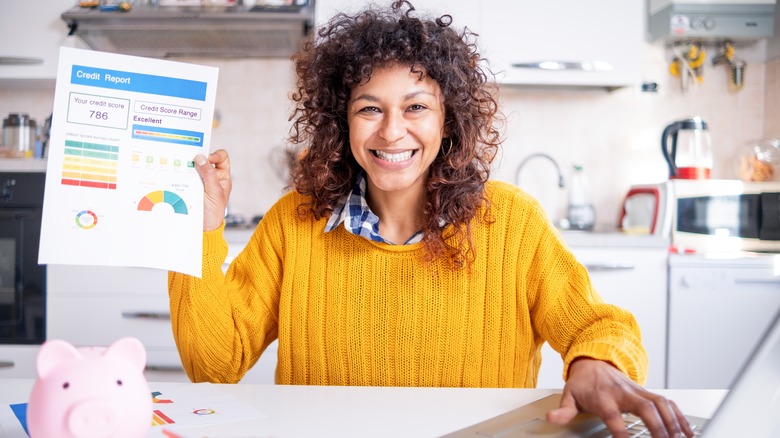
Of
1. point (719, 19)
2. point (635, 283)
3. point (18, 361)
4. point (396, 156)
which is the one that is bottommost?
point (18, 361)

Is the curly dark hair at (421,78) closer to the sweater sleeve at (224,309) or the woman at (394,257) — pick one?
the woman at (394,257)

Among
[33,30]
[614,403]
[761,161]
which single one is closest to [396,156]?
[614,403]

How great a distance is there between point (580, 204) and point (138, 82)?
2.30 meters

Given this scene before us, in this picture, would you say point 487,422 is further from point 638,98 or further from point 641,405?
point 638,98

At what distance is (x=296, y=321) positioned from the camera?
4.14 feet

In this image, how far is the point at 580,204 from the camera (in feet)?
9.36

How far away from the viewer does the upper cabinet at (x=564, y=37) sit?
2617mm

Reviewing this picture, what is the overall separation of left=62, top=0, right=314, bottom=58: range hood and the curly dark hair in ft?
3.77

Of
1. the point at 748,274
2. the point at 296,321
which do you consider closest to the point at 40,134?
the point at 296,321

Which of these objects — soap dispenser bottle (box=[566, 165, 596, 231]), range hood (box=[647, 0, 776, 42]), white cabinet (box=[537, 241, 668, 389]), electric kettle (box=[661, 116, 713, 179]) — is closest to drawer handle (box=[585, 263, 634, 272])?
white cabinet (box=[537, 241, 668, 389])

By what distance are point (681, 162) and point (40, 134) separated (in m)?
2.64

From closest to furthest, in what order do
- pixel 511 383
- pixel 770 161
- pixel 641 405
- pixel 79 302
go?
pixel 641 405, pixel 511 383, pixel 79 302, pixel 770 161

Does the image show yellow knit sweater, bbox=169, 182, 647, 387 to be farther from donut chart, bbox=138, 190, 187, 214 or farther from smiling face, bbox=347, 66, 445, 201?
donut chart, bbox=138, 190, 187, 214

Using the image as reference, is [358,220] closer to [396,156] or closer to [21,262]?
[396,156]
